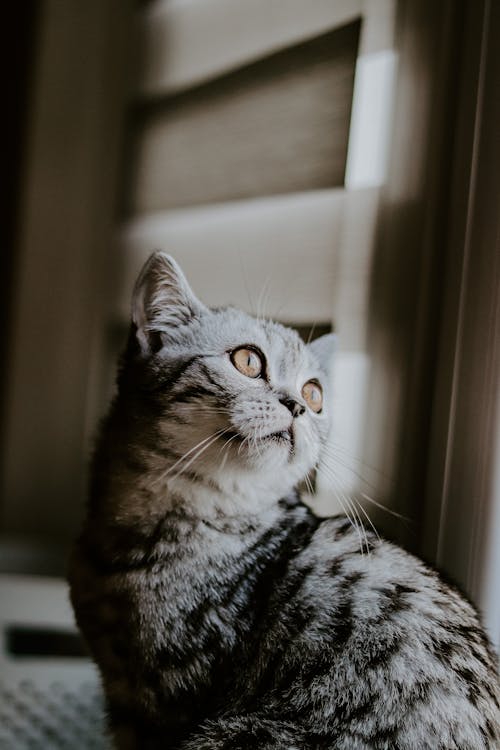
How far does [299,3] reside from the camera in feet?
3.92

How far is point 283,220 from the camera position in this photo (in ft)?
3.73

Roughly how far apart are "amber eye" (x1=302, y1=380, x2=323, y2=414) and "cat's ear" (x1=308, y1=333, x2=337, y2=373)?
0.04 m

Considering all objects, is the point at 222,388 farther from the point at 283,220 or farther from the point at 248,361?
the point at 283,220

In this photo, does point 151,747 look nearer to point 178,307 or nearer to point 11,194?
point 178,307

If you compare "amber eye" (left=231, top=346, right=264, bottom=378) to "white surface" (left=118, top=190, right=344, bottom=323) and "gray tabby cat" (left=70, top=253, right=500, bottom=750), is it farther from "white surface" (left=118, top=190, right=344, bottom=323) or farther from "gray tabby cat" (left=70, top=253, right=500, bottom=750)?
"white surface" (left=118, top=190, right=344, bottom=323)

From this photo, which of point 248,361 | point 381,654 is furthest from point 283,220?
point 381,654

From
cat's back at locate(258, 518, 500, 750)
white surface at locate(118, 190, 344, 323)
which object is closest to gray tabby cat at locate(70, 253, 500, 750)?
cat's back at locate(258, 518, 500, 750)

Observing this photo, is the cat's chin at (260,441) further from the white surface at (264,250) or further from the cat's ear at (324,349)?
the white surface at (264,250)

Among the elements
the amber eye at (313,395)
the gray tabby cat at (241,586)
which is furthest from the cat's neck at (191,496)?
the amber eye at (313,395)

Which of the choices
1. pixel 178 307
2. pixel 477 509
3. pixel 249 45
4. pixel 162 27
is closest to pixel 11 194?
pixel 162 27

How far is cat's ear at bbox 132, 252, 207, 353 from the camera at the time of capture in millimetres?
770

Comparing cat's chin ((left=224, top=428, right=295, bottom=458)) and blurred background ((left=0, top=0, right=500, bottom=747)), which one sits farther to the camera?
blurred background ((left=0, top=0, right=500, bottom=747))

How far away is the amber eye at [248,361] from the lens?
776 millimetres

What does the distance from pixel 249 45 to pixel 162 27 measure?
0.32 meters
